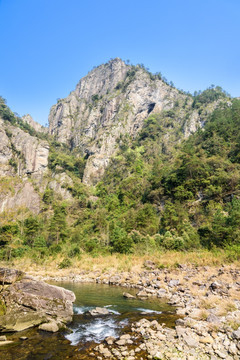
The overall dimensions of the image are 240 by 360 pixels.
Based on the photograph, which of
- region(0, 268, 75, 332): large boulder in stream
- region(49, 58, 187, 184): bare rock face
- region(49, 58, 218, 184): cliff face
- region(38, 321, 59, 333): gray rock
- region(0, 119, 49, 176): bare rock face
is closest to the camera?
region(38, 321, 59, 333): gray rock

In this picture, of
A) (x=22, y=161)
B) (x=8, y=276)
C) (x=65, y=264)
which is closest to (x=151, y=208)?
(x=65, y=264)

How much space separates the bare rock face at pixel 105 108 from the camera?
105062 mm

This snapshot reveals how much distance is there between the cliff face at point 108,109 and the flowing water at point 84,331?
83.8 meters

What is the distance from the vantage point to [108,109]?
12531 cm

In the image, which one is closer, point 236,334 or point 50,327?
point 236,334

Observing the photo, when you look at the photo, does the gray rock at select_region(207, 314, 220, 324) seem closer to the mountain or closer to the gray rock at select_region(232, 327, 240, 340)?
the gray rock at select_region(232, 327, 240, 340)

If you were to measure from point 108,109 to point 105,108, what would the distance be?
342 cm

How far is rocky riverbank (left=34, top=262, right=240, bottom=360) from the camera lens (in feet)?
19.4

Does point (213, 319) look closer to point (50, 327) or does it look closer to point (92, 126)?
point (50, 327)

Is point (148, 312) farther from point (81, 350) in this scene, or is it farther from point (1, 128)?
point (1, 128)

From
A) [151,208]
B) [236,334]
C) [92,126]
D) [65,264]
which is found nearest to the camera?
[236,334]

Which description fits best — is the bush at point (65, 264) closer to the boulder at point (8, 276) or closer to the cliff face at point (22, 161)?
the boulder at point (8, 276)

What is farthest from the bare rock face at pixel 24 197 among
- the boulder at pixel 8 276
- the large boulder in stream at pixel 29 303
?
the large boulder in stream at pixel 29 303

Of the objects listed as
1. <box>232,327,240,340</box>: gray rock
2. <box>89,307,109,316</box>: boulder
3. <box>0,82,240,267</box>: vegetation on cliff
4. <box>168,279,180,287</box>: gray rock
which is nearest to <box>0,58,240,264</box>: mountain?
<box>0,82,240,267</box>: vegetation on cliff
